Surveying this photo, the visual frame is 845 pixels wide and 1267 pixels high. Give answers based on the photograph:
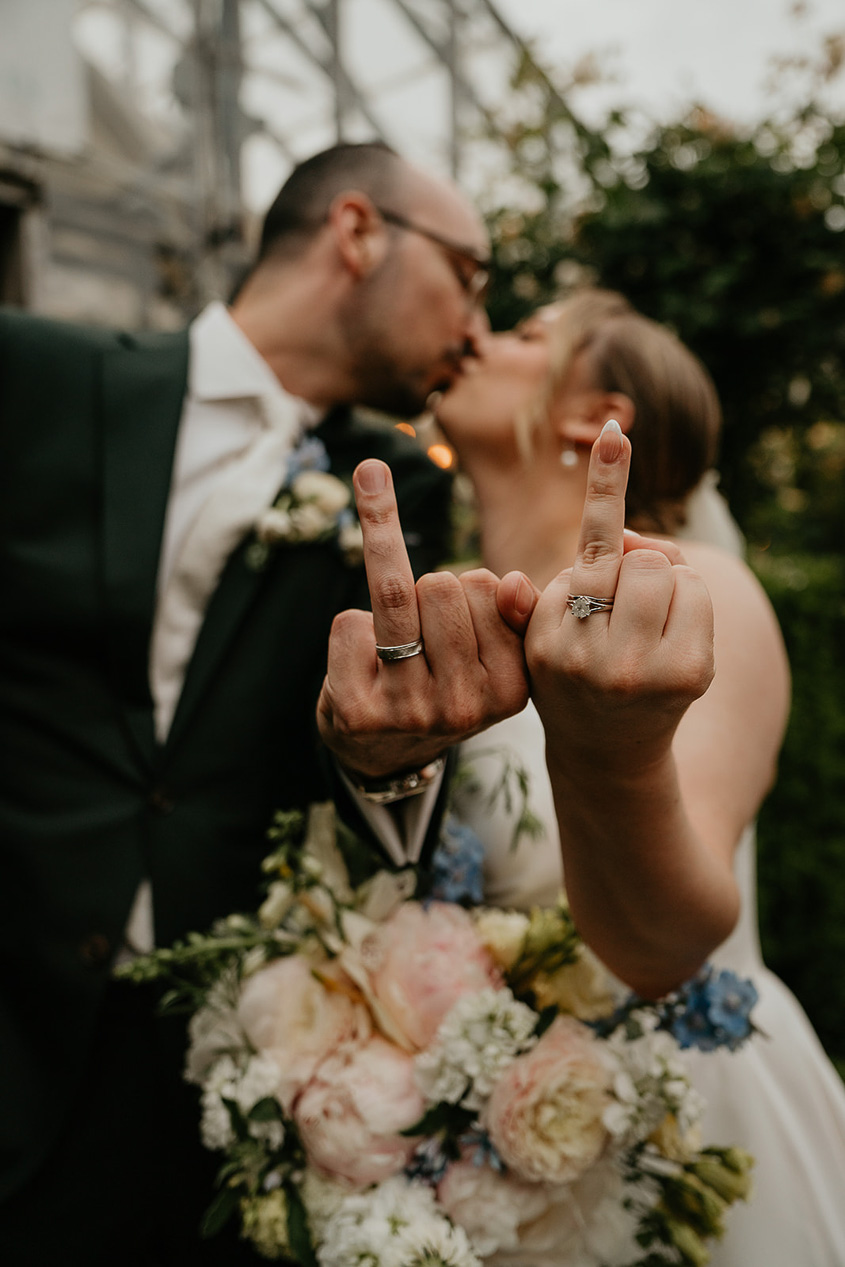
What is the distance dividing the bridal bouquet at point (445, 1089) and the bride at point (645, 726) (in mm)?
112

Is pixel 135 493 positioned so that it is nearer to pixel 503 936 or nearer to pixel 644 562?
pixel 503 936

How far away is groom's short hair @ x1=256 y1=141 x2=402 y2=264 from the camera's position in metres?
2.04

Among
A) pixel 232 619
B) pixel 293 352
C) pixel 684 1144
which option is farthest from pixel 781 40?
pixel 684 1144

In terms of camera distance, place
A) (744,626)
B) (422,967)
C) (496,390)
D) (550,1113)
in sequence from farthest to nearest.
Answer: (496,390)
(744,626)
(422,967)
(550,1113)

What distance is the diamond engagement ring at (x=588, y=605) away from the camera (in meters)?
0.70

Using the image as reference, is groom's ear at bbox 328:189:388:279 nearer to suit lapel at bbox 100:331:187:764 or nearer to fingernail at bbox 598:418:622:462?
suit lapel at bbox 100:331:187:764

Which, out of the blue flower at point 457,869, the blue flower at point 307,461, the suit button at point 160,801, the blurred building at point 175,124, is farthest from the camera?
the blurred building at point 175,124

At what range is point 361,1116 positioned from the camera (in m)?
1.02

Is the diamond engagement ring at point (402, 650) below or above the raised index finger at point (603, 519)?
below

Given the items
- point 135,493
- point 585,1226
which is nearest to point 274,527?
point 135,493

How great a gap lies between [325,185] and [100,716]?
4.80 ft

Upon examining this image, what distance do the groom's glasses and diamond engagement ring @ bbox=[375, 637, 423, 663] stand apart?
164 centimetres

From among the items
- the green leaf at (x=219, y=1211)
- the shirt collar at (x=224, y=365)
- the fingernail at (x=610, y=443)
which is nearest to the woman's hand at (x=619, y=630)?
the fingernail at (x=610, y=443)

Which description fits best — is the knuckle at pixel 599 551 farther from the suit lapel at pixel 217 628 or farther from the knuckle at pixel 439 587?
the suit lapel at pixel 217 628
